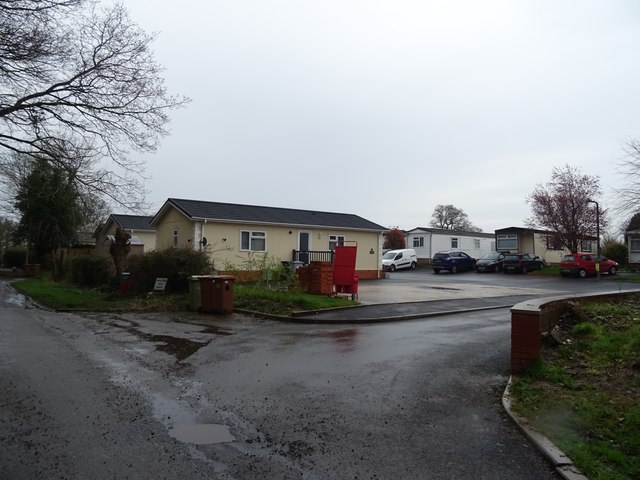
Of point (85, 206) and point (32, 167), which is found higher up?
point (32, 167)

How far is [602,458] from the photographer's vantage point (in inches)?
158

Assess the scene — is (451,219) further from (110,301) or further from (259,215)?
(110,301)

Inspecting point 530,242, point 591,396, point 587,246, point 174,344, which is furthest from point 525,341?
point 587,246

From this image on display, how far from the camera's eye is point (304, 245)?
28.8m

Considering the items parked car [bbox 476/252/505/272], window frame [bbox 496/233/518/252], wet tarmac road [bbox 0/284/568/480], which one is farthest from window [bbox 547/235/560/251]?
wet tarmac road [bbox 0/284/568/480]

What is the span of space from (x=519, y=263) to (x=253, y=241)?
69.1ft

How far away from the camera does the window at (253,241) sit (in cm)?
2616

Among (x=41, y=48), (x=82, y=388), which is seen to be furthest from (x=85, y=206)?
(x=82, y=388)

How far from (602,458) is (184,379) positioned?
197 inches

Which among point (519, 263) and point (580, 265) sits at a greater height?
point (519, 263)

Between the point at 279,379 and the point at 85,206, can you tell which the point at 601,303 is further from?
the point at 85,206

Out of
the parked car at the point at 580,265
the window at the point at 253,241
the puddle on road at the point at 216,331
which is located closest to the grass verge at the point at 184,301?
the puddle on road at the point at 216,331

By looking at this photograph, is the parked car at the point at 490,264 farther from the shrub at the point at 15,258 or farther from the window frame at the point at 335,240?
the shrub at the point at 15,258

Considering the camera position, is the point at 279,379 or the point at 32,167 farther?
the point at 32,167
